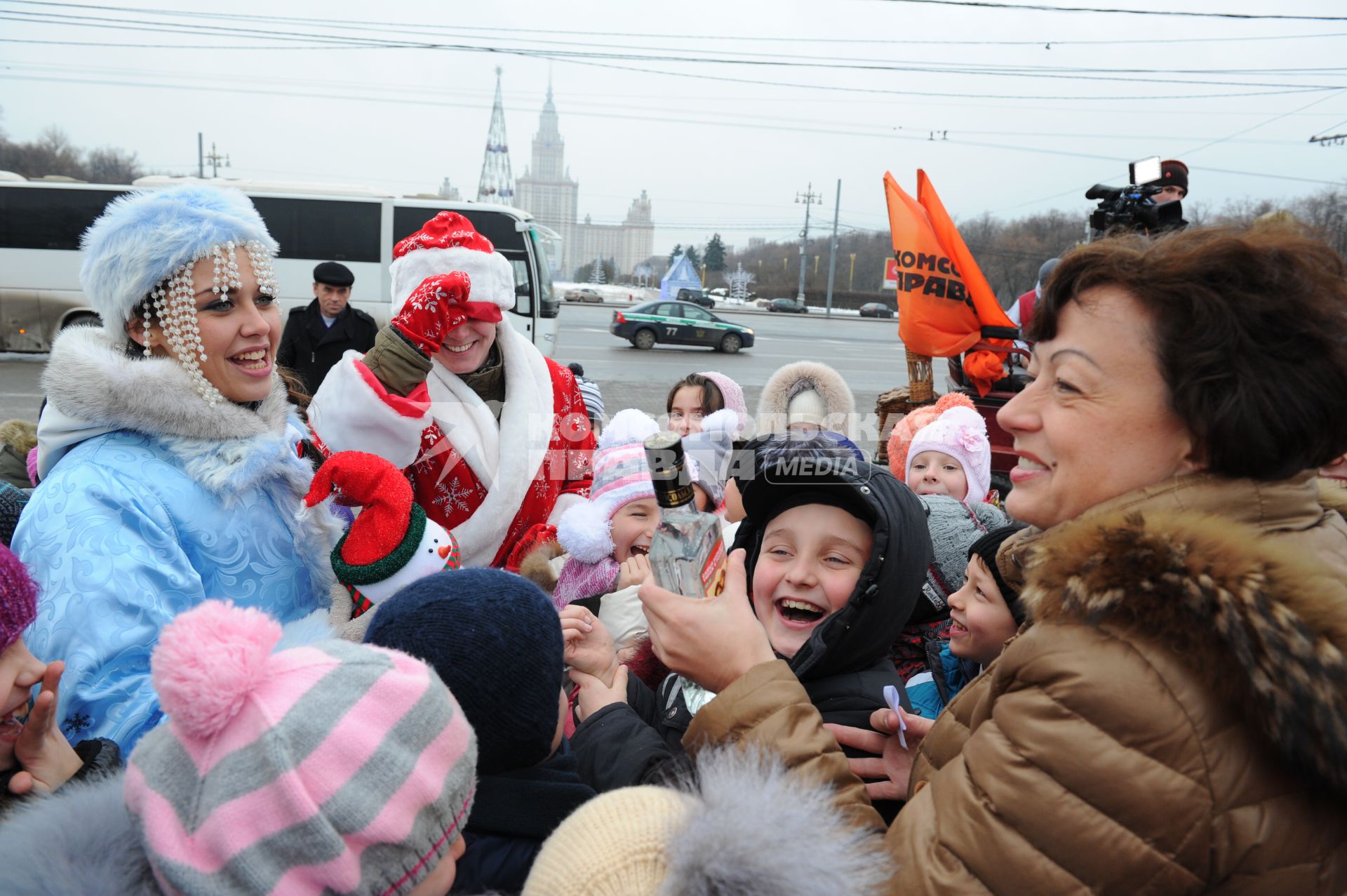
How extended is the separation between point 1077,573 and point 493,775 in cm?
93

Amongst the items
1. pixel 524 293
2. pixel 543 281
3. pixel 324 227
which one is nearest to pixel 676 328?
pixel 543 281

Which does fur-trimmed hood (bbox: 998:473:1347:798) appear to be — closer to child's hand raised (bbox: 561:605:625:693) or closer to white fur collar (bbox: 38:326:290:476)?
child's hand raised (bbox: 561:605:625:693)

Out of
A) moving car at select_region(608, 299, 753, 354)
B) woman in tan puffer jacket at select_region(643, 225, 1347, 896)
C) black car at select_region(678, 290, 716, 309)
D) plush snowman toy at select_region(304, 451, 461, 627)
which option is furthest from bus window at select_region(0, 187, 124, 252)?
black car at select_region(678, 290, 716, 309)

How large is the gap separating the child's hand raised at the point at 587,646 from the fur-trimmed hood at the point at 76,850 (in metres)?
0.88

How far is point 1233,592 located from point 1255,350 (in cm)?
35

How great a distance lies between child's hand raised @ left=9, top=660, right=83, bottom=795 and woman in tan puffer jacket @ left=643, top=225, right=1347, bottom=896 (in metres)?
1.06

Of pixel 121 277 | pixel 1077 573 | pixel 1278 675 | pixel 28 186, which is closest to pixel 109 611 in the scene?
pixel 121 277

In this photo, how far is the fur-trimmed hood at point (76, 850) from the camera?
3.01 feet

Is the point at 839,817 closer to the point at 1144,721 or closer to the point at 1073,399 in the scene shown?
the point at 1144,721

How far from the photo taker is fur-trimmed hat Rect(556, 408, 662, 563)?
108 inches

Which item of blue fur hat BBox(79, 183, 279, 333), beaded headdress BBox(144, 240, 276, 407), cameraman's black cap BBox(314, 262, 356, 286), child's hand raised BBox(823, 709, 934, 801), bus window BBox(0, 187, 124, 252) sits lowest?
child's hand raised BBox(823, 709, 934, 801)

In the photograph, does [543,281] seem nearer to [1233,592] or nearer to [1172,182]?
[1172,182]

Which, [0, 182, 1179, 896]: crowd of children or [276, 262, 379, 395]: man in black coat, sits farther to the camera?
[276, 262, 379, 395]: man in black coat

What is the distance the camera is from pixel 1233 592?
2.99 ft
